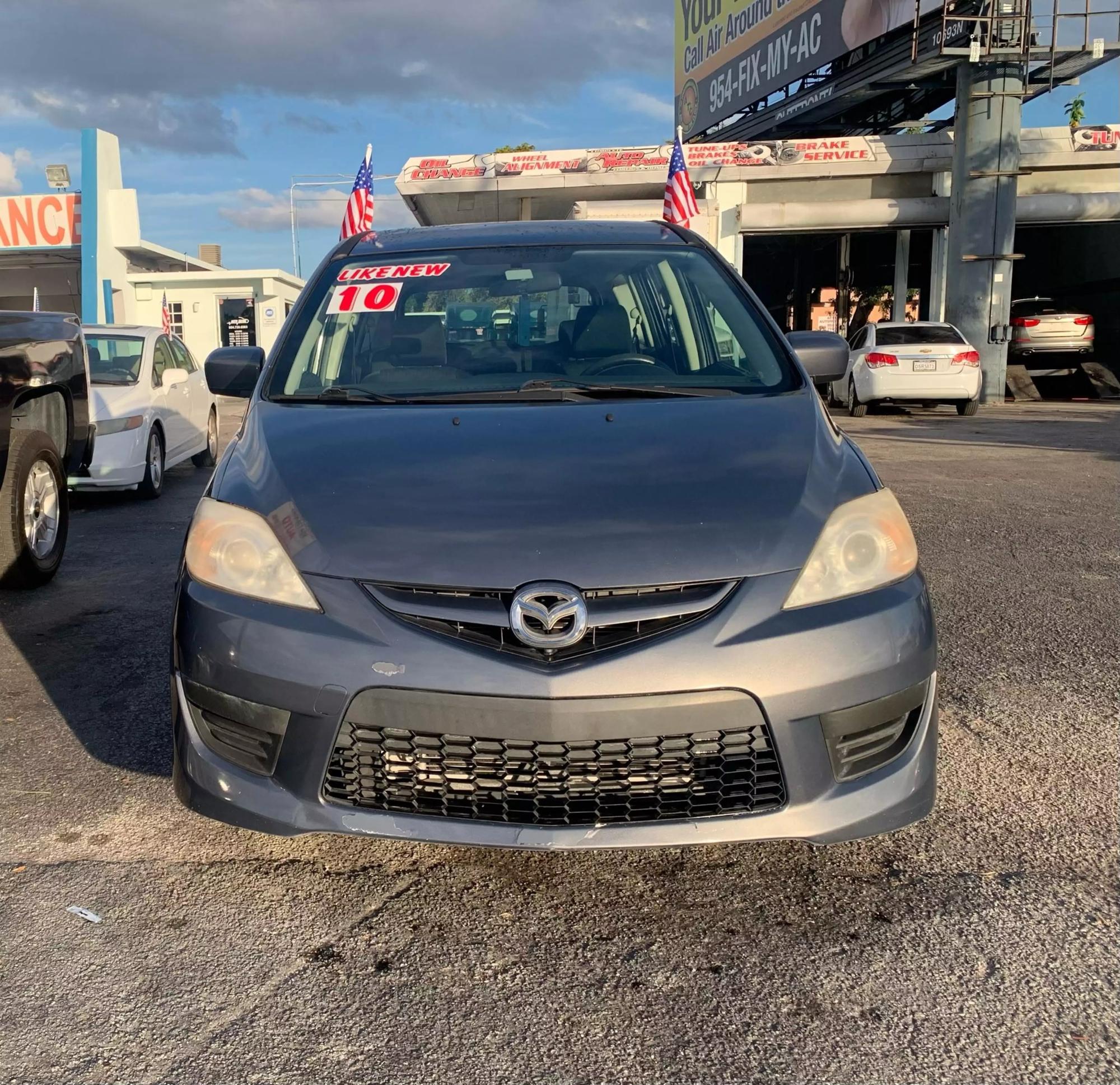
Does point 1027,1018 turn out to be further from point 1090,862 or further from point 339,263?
point 339,263

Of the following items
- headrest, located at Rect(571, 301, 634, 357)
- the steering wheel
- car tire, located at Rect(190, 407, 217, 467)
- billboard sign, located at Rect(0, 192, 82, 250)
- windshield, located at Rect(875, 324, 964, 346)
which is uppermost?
billboard sign, located at Rect(0, 192, 82, 250)

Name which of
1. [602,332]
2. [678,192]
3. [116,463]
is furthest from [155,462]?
[678,192]

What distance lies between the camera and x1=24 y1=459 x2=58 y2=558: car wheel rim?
5406 millimetres

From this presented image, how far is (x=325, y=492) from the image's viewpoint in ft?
7.97

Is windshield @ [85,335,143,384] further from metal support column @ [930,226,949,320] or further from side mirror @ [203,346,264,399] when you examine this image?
metal support column @ [930,226,949,320]

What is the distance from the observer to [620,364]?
3248mm

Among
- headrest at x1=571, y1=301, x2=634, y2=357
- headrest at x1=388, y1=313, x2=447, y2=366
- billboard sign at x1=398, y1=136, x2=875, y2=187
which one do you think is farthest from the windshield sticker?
billboard sign at x1=398, y1=136, x2=875, y2=187

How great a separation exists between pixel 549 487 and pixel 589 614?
1.29 feet

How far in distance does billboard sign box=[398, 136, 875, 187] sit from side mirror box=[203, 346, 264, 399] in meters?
18.6

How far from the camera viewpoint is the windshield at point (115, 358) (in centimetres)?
864

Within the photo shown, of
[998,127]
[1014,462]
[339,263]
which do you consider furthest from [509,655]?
[998,127]

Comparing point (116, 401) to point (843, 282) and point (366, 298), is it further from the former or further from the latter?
point (843, 282)

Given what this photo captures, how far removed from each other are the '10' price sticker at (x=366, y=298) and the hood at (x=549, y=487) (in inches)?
28.3

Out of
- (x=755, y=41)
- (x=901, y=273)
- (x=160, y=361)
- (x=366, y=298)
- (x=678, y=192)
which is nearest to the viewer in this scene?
(x=366, y=298)
